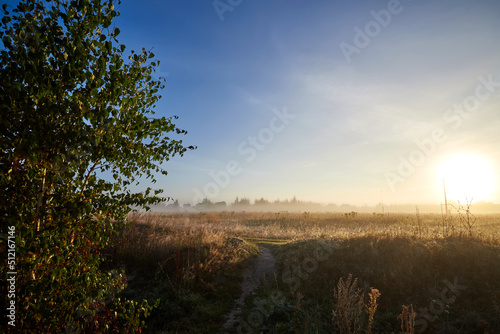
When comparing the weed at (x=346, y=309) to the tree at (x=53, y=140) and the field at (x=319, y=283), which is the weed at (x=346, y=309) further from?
the tree at (x=53, y=140)

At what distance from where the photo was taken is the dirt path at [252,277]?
30.9ft

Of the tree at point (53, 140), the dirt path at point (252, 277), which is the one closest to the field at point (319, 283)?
the dirt path at point (252, 277)

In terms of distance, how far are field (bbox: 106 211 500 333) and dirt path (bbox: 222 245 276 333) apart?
1.8 inches

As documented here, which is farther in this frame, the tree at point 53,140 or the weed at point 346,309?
the weed at point 346,309

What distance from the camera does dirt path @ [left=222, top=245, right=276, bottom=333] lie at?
9.42 meters

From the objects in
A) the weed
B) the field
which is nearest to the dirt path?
the field

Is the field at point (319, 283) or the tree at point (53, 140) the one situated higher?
the tree at point (53, 140)

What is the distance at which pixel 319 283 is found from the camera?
38.2 feet

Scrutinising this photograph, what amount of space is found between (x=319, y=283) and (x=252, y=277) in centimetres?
325

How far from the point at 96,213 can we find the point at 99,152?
3.33 feet

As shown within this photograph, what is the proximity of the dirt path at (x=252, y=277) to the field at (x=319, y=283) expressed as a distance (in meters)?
0.05

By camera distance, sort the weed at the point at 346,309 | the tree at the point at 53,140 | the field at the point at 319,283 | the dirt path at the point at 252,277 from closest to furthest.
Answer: the tree at the point at 53,140, the weed at the point at 346,309, the field at the point at 319,283, the dirt path at the point at 252,277

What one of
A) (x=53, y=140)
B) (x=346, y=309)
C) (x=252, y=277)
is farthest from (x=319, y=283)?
(x=53, y=140)

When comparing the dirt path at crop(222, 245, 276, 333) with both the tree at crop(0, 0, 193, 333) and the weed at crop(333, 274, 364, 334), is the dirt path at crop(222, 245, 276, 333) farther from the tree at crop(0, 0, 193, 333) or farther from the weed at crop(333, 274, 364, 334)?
the tree at crop(0, 0, 193, 333)
